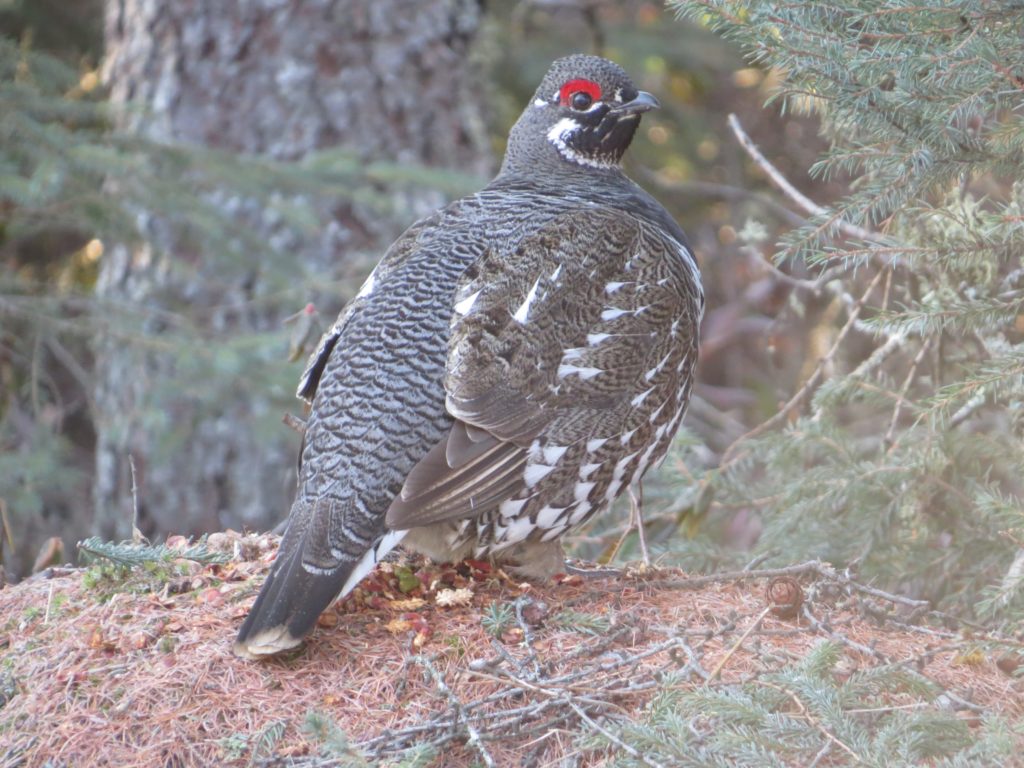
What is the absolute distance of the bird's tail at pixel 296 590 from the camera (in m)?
4.01

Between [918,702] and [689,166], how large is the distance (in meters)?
9.04

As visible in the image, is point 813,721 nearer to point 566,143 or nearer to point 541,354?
point 541,354

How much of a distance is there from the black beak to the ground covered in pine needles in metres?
2.22

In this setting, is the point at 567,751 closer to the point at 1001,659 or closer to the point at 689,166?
the point at 1001,659

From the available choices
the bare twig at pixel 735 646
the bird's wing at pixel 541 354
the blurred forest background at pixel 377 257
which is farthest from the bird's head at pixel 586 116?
the bare twig at pixel 735 646

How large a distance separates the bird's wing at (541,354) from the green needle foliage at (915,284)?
674 millimetres

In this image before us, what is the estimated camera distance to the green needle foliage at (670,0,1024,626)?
12.5 feet

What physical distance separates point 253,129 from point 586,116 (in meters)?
3.56

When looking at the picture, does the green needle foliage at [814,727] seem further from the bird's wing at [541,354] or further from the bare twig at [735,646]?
the bird's wing at [541,354]

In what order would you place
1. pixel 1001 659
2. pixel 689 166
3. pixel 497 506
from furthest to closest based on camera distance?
pixel 689 166 → pixel 497 506 → pixel 1001 659

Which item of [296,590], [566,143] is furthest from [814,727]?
[566,143]

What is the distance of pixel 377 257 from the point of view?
812cm

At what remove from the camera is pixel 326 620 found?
4434 mm

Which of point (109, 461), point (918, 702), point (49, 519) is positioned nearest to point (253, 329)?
point (109, 461)
